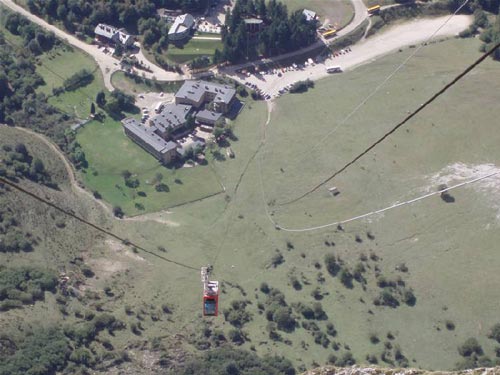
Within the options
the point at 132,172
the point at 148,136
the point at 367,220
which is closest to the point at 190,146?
the point at 148,136

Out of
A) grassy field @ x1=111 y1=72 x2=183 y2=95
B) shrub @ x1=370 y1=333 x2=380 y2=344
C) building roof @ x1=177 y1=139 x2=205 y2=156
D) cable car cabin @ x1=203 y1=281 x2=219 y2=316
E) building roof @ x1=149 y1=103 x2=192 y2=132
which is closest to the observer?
cable car cabin @ x1=203 y1=281 x2=219 y2=316

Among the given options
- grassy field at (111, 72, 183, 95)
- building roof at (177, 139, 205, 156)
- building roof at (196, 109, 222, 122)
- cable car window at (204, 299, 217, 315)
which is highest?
cable car window at (204, 299, 217, 315)

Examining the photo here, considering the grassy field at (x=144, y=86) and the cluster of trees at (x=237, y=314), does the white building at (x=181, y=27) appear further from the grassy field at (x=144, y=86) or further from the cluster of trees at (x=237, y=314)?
the cluster of trees at (x=237, y=314)

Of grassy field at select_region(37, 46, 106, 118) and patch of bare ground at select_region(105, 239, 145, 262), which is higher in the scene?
grassy field at select_region(37, 46, 106, 118)

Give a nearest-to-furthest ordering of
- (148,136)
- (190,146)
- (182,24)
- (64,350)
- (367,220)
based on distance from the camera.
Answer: (64,350) → (367,220) → (190,146) → (148,136) → (182,24)

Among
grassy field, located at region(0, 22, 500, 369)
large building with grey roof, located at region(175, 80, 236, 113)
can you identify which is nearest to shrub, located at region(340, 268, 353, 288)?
grassy field, located at region(0, 22, 500, 369)

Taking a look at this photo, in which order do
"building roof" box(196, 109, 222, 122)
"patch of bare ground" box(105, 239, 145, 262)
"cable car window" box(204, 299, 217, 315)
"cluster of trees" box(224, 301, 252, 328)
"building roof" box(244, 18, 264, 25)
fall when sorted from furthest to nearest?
"building roof" box(244, 18, 264, 25), "building roof" box(196, 109, 222, 122), "patch of bare ground" box(105, 239, 145, 262), "cluster of trees" box(224, 301, 252, 328), "cable car window" box(204, 299, 217, 315)

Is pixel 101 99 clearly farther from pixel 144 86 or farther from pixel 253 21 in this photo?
pixel 253 21

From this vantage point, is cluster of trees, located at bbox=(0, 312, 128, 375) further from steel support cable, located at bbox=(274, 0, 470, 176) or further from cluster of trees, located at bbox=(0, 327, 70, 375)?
steel support cable, located at bbox=(274, 0, 470, 176)
